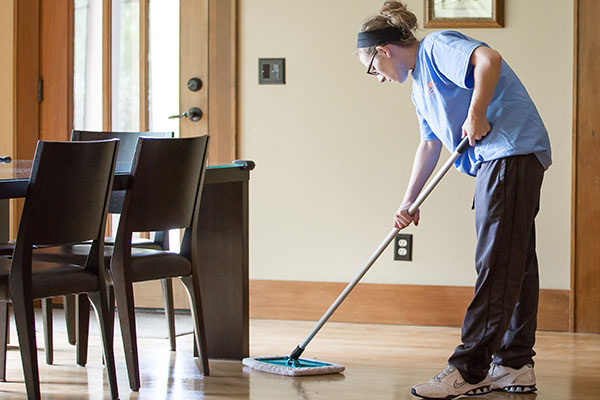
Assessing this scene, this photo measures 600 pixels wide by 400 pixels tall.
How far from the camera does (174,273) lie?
266cm

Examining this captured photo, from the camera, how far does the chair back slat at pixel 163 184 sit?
249 centimetres

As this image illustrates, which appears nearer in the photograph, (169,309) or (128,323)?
(128,323)

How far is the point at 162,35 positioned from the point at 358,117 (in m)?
1.01

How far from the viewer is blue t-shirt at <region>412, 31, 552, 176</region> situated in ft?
7.67

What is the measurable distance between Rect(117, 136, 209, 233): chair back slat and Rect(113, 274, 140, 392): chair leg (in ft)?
0.59

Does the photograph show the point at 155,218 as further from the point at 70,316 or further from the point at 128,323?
the point at 70,316

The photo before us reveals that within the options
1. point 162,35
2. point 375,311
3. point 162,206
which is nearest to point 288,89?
point 162,35

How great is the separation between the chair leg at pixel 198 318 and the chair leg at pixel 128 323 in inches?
9.6

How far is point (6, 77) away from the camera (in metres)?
4.02

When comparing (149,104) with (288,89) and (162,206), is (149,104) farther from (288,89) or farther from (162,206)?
(162,206)

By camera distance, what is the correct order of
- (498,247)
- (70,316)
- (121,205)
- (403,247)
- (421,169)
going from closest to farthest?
(498,247) → (421,169) → (121,205) → (70,316) → (403,247)

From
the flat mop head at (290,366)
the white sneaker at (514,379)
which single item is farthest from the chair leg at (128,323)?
the white sneaker at (514,379)

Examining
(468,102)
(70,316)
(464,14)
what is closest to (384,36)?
(468,102)

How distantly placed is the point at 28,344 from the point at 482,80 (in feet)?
4.62
